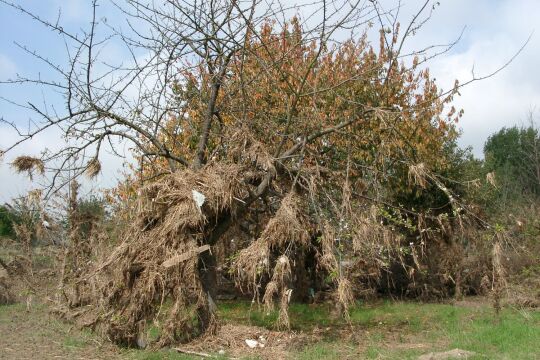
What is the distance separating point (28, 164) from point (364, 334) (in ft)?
18.2

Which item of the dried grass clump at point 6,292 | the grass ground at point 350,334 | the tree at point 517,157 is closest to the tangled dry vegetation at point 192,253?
the grass ground at point 350,334

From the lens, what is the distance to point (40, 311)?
1149 centimetres

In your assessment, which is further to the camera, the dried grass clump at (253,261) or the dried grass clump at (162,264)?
the dried grass clump at (162,264)

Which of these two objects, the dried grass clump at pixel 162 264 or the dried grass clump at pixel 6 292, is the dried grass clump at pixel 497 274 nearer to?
the dried grass clump at pixel 162 264

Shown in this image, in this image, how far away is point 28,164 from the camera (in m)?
8.79

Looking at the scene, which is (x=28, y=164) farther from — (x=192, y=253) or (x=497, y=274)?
(x=497, y=274)

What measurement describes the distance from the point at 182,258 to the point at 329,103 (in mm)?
5389

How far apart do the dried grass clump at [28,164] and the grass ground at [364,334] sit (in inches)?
95.5

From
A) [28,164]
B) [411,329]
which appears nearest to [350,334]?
[411,329]

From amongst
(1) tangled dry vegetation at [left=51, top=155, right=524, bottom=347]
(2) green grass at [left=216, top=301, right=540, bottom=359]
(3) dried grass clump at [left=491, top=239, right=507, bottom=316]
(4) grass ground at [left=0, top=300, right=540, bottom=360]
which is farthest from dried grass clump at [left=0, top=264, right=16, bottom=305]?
(3) dried grass clump at [left=491, top=239, right=507, bottom=316]

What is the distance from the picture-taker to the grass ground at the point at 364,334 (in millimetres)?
7254

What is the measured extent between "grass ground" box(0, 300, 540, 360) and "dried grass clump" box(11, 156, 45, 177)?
2.42 meters

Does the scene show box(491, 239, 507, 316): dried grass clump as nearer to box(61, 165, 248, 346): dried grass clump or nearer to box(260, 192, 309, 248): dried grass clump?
box(260, 192, 309, 248): dried grass clump

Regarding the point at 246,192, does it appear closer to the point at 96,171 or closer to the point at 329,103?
the point at 96,171
